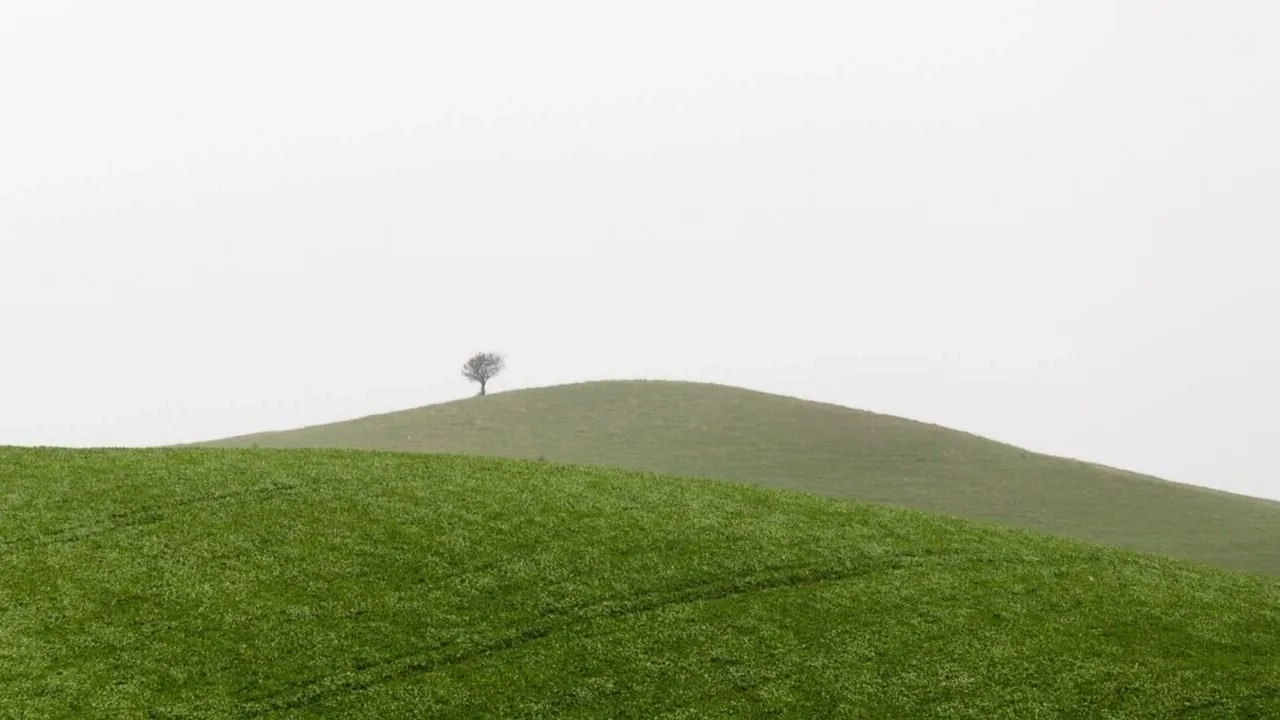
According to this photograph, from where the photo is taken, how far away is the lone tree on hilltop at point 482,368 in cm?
9300

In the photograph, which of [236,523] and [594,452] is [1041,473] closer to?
[594,452]

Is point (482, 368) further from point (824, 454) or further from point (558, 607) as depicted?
point (558, 607)


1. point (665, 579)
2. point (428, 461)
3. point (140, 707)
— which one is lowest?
point (140, 707)

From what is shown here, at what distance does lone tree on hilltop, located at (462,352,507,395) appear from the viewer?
9300 centimetres

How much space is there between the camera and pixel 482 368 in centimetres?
9356

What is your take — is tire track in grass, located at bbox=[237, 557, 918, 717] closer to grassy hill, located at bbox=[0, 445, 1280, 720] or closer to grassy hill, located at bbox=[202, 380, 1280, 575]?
grassy hill, located at bbox=[0, 445, 1280, 720]

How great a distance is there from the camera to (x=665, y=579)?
20.8 meters

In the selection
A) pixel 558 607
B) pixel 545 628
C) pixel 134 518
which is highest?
pixel 134 518


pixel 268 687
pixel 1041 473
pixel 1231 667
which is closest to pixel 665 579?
pixel 268 687

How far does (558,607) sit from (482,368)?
7573 cm

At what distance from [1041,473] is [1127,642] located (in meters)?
45.2

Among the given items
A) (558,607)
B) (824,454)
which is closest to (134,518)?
(558,607)

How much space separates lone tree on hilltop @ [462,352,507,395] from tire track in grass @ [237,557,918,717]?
73.6 m

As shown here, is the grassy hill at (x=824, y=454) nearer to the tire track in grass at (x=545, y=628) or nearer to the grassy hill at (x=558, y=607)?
the grassy hill at (x=558, y=607)
